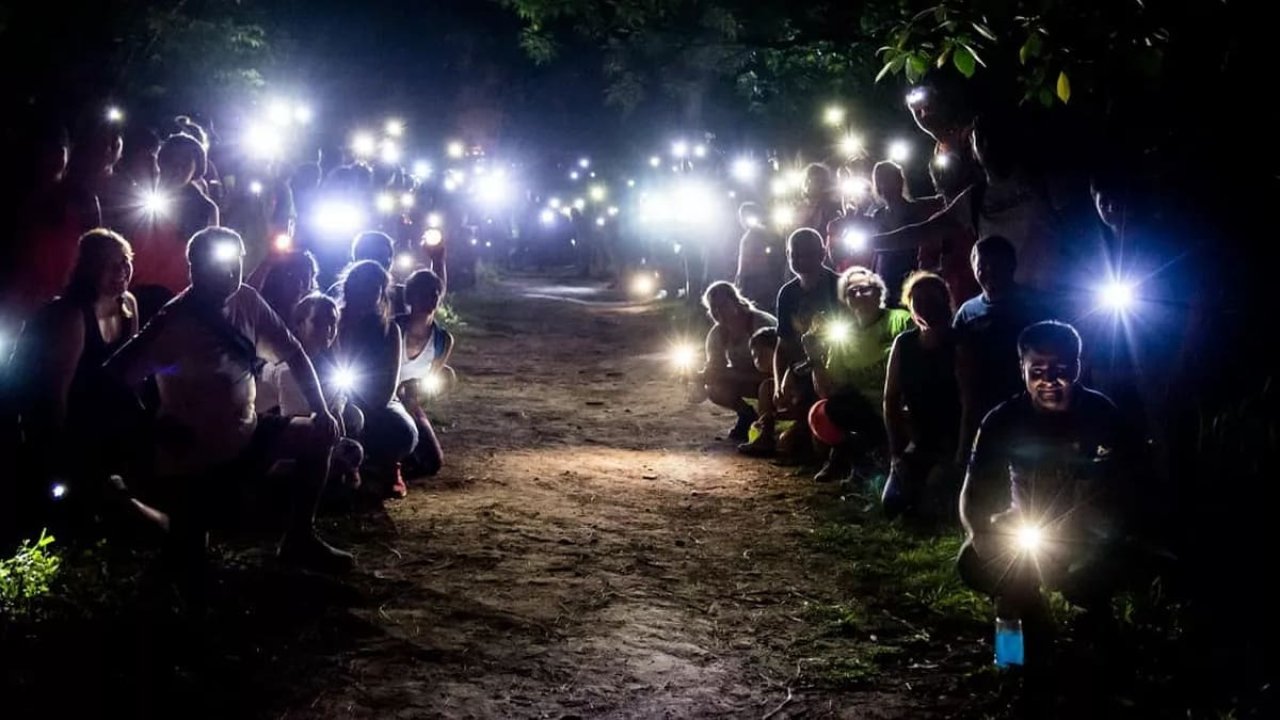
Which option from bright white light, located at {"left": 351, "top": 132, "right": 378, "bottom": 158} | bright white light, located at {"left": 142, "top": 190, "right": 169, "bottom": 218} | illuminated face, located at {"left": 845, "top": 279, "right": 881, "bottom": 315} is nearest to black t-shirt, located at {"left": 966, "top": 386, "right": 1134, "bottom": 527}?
illuminated face, located at {"left": 845, "top": 279, "right": 881, "bottom": 315}

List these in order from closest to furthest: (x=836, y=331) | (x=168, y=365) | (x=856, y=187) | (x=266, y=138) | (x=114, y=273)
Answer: (x=168, y=365)
(x=114, y=273)
(x=836, y=331)
(x=856, y=187)
(x=266, y=138)

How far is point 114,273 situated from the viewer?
5910 mm

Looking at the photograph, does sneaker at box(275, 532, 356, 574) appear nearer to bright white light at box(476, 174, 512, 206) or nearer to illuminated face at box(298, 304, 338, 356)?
illuminated face at box(298, 304, 338, 356)

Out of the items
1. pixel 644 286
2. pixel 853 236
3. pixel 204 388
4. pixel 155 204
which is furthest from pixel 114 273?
pixel 644 286

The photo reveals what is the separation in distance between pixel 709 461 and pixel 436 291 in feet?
10.0

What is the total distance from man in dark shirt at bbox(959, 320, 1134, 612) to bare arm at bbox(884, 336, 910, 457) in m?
2.40

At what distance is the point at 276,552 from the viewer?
6.66m

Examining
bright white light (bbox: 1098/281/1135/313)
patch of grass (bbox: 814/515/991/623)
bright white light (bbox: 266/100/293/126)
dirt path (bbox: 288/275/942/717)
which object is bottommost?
dirt path (bbox: 288/275/942/717)

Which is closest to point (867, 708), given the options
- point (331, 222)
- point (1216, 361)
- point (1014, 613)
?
point (1014, 613)

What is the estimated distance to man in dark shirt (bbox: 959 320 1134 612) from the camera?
478 centimetres

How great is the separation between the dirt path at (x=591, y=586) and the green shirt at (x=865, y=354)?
3.13 feet

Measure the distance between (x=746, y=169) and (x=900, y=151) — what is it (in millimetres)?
10072

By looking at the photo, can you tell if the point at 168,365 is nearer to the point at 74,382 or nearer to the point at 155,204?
the point at 74,382

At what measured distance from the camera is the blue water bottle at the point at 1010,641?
4.69m
